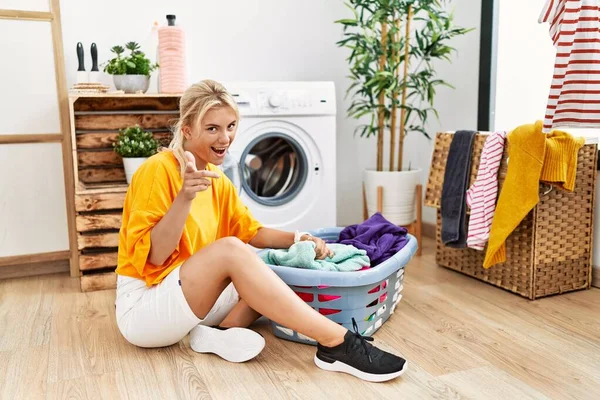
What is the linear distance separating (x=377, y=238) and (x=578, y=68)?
865 millimetres

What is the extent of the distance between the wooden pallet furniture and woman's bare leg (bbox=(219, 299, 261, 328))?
2.77ft

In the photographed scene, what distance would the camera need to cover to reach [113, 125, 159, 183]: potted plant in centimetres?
262

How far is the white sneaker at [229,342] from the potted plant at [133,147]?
1064mm

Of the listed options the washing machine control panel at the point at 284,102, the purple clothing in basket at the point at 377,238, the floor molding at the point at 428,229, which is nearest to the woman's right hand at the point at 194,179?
the purple clothing in basket at the point at 377,238

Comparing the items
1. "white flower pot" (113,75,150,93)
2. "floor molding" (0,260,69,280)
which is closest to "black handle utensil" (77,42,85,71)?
"white flower pot" (113,75,150,93)

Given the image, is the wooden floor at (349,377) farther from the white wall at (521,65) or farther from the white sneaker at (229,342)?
the white wall at (521,65)

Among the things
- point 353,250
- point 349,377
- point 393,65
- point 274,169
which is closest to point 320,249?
point 353,250

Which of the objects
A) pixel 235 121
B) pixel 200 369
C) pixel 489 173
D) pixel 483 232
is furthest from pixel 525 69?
pixel 200 369

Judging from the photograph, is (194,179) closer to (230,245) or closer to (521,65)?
(230,245)

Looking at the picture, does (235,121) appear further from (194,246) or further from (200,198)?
(194,246)

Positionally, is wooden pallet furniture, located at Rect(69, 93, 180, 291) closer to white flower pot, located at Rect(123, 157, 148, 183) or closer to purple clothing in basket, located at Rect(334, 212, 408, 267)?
white flower pot, located at Rect(123, 157, 148, 183)

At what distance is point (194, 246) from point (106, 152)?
4.22 feet

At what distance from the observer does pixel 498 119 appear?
9.61 feet

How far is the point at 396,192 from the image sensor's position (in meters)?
3.03
